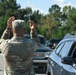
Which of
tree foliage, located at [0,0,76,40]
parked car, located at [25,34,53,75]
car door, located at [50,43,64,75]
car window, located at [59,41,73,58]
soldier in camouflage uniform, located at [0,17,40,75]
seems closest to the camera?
soldier in camouflage uniform, located at [0,17,40,75]

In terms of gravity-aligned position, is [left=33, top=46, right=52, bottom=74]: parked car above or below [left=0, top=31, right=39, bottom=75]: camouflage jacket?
below

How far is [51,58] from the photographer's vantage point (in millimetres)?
10352

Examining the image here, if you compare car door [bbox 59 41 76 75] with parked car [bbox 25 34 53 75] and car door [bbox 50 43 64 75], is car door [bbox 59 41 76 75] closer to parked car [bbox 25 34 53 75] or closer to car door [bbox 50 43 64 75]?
car door [bbox 50 43 64 75]

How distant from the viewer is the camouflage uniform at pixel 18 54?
269 inches

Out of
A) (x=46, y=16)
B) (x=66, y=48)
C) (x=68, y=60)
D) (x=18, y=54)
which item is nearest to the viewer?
(x=18, y=54)

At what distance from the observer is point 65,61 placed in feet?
26.0

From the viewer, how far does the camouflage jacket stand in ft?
22.4

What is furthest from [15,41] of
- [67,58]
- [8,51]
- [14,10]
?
[14,10]

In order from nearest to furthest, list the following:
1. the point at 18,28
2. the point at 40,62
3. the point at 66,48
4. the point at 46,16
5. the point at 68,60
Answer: the point at 18,28 < the point at 68,60 < the point at 66,48 < the point at 40,62 < the point at 46,16

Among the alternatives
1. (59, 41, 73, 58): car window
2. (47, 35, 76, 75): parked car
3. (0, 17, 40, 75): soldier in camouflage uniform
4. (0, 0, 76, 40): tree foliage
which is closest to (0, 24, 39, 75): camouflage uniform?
(0, 17, 40, 75): soldier in camouflage uniform

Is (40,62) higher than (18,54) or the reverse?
the reverse

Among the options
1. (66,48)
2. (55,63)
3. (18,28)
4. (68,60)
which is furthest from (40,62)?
(18,28)

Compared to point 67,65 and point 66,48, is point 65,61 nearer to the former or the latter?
point 67,65

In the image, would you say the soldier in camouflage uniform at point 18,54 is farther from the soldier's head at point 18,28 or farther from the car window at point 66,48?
A: the car window at point 66,48
